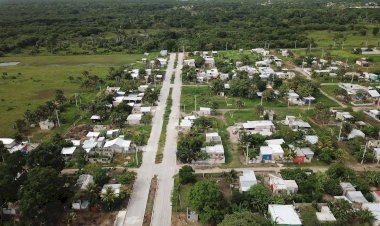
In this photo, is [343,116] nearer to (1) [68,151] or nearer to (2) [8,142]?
(1) [68,151]

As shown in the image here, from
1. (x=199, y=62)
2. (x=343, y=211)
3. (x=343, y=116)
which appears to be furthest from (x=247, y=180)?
(x=199, y=62)

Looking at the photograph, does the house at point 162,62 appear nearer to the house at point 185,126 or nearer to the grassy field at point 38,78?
the grassy field at point 38,78

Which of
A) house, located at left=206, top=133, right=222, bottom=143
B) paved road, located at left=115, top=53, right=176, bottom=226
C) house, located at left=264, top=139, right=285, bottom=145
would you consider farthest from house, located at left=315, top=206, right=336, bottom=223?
house, located at left=206, top=133, right=222, bottom=143

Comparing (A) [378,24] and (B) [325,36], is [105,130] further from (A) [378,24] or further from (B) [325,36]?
(A) [378,24]

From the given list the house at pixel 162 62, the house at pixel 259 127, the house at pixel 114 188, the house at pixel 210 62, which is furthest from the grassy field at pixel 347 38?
the house at pixel 114 188

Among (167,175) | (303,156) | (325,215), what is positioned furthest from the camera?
(303,156)

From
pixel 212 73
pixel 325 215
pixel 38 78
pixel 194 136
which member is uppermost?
pixel 212 73

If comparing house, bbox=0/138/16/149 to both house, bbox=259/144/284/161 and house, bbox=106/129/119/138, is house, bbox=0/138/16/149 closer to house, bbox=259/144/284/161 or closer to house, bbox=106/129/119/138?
house, bbox=106/129/119/138
